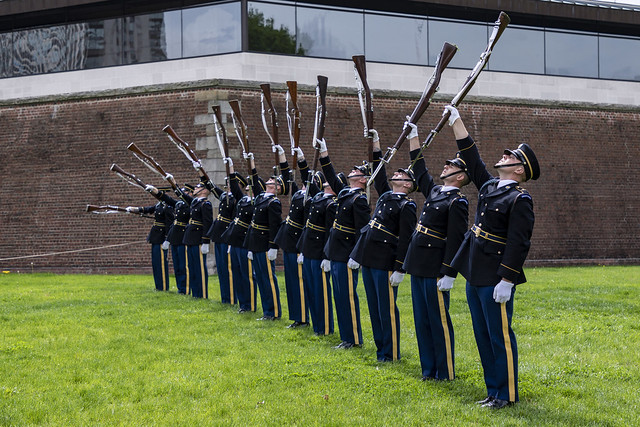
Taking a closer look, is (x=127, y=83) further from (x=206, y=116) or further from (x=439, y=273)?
(x=439, y=273)

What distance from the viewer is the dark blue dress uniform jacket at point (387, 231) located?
695 cm

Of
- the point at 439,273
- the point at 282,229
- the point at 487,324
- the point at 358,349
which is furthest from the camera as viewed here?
the point at 282,229

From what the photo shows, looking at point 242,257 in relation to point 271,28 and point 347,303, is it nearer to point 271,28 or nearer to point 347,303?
point 347,303

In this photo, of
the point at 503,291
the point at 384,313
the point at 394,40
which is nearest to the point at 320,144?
the point at 384,313

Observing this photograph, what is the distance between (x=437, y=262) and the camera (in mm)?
6172

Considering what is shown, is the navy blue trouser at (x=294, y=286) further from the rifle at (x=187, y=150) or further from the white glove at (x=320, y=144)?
the rifle at (x=187, y=150)

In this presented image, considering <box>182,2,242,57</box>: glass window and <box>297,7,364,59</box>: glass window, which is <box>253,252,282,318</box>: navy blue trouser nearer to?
<box>182,2,242,57</box>: glass window

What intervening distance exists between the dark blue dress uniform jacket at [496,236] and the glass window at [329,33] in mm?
12697

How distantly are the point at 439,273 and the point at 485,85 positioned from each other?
13969 millimetres

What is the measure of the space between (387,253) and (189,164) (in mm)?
10660

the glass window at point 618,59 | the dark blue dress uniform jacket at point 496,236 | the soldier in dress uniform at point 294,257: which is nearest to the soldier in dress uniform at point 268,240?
the soldier in dress uniform at point 294,257

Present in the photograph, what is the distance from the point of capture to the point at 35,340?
26.9 ft

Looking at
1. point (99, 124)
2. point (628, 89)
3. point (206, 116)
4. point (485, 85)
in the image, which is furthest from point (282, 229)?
point (628, 89)

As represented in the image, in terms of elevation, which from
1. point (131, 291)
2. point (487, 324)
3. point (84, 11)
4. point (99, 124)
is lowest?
point (131, 291)
